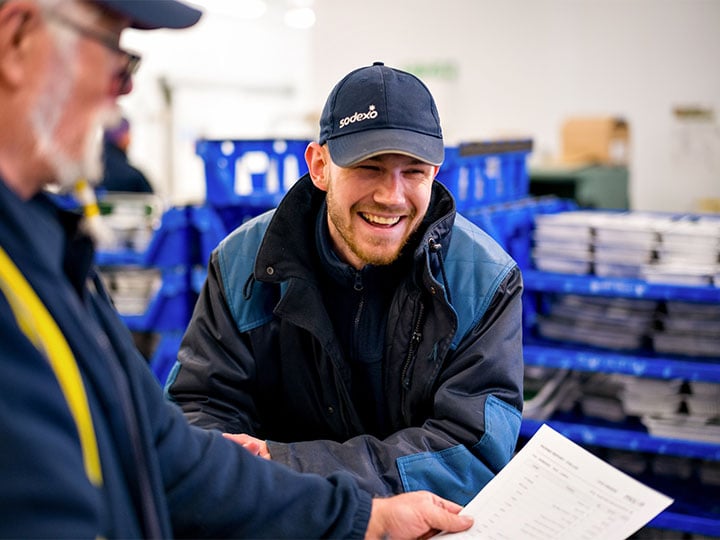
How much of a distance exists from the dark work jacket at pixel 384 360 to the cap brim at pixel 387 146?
0.53 ft

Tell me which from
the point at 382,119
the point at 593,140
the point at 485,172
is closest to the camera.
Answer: the point at 382,119

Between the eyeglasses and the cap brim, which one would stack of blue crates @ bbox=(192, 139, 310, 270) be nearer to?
the cap brim

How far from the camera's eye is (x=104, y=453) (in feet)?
3.31

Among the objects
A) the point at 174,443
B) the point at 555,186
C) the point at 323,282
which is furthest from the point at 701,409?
the point at 555,186

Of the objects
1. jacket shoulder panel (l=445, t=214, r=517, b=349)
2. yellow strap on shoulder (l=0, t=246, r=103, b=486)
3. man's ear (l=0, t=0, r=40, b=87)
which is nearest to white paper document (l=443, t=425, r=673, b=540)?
jacket shoulder panel (l=445, t=214, r=517, b=349)

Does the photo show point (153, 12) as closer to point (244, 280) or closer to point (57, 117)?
point (57, 117)

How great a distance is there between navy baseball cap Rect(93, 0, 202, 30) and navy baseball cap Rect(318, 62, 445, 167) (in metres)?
0.74

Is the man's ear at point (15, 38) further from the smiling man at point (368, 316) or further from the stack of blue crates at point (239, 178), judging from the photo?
the stack of blue crates at point (239, 178)

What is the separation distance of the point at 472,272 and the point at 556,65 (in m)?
5.62

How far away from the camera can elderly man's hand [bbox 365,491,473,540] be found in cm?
149

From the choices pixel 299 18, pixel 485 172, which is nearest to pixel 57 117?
pixel 485 172

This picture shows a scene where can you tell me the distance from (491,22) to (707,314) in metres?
5.01

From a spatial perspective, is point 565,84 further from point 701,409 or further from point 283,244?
point 283,244

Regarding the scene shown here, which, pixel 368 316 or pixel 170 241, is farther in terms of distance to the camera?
pixel 170 241
